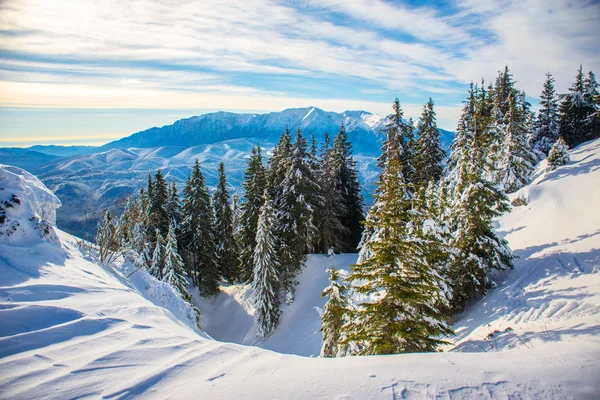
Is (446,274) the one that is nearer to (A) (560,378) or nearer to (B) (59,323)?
(A) (560,378)

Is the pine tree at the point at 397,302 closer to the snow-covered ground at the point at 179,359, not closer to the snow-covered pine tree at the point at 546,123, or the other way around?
the snow-covered ground at the point at 179,359

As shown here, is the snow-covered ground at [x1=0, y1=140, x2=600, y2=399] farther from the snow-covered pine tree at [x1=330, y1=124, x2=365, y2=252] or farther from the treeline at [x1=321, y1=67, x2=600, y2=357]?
the snow-covered pine tree at [x1=330, y1=124, x2=365, y2=252]

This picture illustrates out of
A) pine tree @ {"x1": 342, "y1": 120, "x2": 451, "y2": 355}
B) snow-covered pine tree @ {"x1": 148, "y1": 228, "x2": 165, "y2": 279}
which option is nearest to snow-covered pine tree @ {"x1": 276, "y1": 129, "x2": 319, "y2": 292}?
snow-covered pine tree @ {"x1": 148, "y1": 228, "x2": 165, "y2": 279}

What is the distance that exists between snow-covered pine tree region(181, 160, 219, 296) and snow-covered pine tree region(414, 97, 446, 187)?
2431 cm

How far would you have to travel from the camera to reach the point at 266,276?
26.8 metres

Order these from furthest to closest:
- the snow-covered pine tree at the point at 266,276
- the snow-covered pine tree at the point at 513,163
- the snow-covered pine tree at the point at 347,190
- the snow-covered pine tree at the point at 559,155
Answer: the snow-covered pine tree at the point at 347,190
the snow-covered pine tree at the point at 513,163
the snow-covered pine tree at the point at 559,155
the snow-covered pine tree at the point at 266,276

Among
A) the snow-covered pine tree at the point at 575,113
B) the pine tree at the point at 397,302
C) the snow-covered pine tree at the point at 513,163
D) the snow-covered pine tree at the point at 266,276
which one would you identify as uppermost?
the snow-covered pine tree at the point at 575,113

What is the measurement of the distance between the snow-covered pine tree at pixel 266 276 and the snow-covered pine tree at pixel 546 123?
4117 centimetres

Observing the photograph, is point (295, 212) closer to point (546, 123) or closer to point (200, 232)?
point (200, 232)

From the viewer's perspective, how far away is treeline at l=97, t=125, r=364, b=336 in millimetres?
27203

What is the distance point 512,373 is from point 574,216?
2149cm

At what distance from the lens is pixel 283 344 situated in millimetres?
25422

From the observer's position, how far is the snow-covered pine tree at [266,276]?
25516 mm

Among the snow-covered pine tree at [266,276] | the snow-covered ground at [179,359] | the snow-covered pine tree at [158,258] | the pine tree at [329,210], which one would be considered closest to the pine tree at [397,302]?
the snow-covered ground at [179,359]
